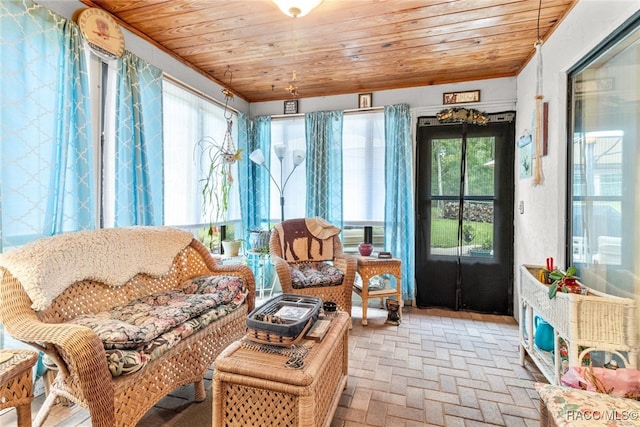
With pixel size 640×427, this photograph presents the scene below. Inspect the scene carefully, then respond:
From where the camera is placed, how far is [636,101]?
4.90 ft

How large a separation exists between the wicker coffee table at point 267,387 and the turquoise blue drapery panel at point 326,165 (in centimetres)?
235

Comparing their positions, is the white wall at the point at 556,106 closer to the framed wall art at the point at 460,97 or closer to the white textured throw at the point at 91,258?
the framed wall art at the point at 460,97

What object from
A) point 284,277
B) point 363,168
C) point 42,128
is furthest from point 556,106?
point 42,128

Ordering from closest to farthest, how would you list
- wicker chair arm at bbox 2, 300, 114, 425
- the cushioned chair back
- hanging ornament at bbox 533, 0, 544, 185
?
wicker chair arm at bbox 2, 300, 114, 425 < hanging ornament at bbox 533, 0, 544, 185 < the cushioned chair back

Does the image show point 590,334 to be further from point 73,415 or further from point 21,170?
point 21,170

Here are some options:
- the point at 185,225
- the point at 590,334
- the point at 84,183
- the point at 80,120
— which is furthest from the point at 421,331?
the point at 80,120

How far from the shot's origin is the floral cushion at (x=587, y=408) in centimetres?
100

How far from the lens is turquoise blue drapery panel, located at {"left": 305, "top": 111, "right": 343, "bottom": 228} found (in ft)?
12.0

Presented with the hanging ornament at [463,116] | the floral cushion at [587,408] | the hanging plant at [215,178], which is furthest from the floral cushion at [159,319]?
the hanging ornament at [463,116]

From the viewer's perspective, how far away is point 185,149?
2.97m

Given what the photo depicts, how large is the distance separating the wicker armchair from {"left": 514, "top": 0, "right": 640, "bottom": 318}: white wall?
153cm
